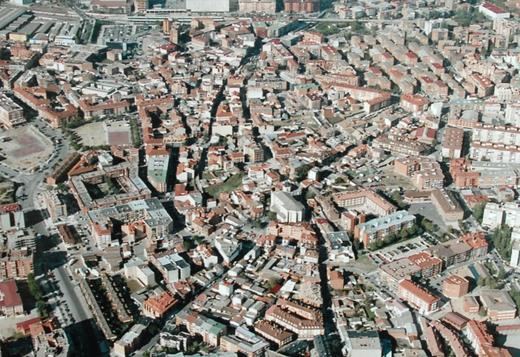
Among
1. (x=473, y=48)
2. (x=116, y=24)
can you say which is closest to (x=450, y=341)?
(x=473, y=48)

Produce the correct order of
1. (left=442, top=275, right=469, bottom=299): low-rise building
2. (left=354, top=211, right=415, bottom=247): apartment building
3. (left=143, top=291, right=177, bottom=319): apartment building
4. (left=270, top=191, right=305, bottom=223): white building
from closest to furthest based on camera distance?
(left=143, top=291, right=177, bottom=319): apartment building, (left=442, top=275, right=469, bottom=299): low-rise building, (left=354, top=211, right=415, bottom=247): apartment building, (left=270, top=191, right=305, bottom=223): white building

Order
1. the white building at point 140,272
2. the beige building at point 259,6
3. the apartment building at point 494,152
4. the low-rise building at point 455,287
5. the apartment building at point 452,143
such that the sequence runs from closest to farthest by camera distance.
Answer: the low-rise building at point 455,287 → the white building at point 140,272 → the apartment building at point 494,152 → the apartment building at point 452,143 → the beige building at point 259,6

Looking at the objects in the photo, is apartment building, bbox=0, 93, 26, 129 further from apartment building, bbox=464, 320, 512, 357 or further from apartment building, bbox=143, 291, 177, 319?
apartment building, bbox=464, 320, 512, 357

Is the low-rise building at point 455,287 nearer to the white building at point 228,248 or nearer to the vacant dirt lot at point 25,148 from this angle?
the white building at point 228,248

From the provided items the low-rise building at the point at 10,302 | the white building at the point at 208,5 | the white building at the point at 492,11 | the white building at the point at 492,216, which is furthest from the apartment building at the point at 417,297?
the white building at the point at 208,5

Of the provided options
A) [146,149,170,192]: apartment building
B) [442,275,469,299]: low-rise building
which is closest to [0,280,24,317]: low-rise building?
[146,149,170,192]: apartment building

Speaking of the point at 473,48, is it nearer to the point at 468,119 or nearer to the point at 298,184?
the point at 468,119

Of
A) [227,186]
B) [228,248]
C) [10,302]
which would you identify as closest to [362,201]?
[227,186]
